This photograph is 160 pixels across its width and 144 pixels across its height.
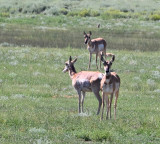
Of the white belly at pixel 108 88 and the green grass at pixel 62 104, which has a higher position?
the white belly at pixel 108 88

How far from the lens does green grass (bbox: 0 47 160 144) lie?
10664 millimetres

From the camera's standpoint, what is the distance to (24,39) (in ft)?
120

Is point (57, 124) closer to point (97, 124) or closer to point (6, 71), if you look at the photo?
point (97, 124)

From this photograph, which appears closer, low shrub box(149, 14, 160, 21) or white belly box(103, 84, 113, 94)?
white belly box(103, 84, 113, 94)

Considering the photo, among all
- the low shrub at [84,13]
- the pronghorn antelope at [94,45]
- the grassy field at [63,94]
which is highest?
the low shrub at [84,13]

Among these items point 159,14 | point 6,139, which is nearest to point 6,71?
point 6,139

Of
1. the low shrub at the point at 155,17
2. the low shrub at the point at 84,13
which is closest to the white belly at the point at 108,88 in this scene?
the low shrub at the point at 155,17

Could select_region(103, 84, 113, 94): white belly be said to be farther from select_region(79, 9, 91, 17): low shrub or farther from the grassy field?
select_region(79, 9, 91, 17): low shrub

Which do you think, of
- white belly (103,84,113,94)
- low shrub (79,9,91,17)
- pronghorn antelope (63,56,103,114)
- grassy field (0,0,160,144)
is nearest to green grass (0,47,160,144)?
grassy field (0,0,160,144)

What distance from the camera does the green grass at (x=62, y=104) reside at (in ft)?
35.0

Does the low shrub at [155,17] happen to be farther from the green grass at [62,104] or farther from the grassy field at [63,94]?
the green grass at [62,104]

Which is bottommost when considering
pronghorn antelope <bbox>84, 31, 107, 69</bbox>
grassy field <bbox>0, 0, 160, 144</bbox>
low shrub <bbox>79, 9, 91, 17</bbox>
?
grassy field <bbox>0, 0, 160, 144</bbox>

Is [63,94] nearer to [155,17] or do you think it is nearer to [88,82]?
[88,82]

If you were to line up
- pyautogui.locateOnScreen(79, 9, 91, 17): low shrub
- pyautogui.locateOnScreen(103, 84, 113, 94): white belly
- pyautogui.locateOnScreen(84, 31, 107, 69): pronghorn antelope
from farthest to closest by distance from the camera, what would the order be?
pyautogui.locateOnScreen(79, 9, 91, 17): low shrub, pyautogui.locateOnScreen(84, 31, 107, 69): pronghorn antelope, pyautogui.locateOnScreen(103, 84, 113, 94): white belly
